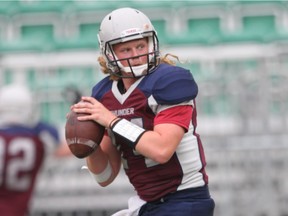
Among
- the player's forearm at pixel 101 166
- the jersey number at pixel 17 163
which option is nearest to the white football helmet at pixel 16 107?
the jersey number at pixel 17 163

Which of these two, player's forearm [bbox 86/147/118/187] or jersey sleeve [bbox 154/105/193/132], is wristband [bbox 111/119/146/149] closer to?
jersey sleeve [bbox 154/105/193/132]

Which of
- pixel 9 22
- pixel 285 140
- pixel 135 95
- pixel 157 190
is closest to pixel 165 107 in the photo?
pixel 135 95

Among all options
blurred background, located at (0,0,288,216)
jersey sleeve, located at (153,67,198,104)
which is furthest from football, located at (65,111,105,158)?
blurred background, located at (0,0,288,216)

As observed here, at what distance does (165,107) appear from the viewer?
315cm

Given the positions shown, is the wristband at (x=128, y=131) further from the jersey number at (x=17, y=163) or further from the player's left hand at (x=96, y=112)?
the jersey number at (x=17, y=163)

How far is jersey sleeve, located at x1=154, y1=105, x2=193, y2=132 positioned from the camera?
3.12 metres

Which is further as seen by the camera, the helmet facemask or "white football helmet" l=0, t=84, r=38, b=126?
"white football helmet" l=0, t=84, r=38, b=126

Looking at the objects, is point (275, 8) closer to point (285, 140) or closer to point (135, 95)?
point (285, 140)

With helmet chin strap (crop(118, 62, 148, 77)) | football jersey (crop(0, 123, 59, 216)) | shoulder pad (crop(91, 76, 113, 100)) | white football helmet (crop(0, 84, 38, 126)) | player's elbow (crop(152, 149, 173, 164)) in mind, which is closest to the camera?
player's elbow (crop(152, 149, 173, 164))

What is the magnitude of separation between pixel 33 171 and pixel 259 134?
1941mm

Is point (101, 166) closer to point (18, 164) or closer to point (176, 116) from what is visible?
point (176, 116)

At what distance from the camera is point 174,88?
312cm

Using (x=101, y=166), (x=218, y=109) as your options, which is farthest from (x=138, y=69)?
(x=218, y=109)

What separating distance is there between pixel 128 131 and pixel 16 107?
3.54 metres
